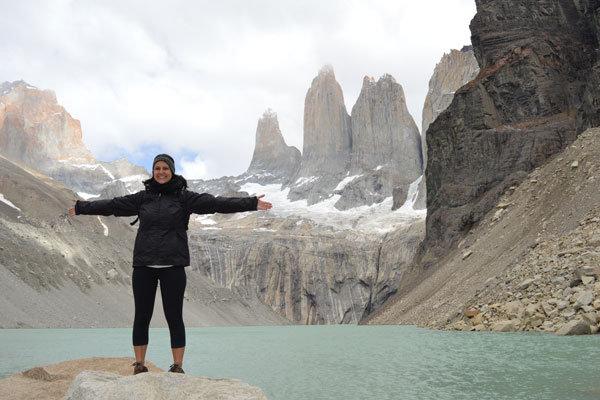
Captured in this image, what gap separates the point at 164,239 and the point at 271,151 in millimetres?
192485

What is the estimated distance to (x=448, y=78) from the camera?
11738 centimetres

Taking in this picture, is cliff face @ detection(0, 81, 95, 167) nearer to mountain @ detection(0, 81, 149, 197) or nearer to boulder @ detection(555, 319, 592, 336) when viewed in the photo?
mountain @ detection(0, 81, 149, 197)

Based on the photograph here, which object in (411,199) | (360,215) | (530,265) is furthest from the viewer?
(360,215)

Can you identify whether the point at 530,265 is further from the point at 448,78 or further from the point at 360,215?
the point at 360,215

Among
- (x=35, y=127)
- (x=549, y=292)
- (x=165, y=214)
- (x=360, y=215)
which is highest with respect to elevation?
(x=35, y=127)

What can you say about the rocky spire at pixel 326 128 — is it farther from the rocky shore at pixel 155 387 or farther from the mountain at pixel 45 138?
the rocky shore at pixel 155 387

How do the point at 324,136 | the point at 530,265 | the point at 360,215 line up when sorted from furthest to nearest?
the point at 324,136
the point at 360,215
the point at 530,265

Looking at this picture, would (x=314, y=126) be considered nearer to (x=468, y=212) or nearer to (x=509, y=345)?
(x=468, y=212)

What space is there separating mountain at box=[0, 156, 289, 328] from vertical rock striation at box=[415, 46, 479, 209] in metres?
63.4

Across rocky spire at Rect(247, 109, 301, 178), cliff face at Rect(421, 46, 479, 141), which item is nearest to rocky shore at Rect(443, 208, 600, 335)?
cliff face at Rect(421, 46, 479, 141)

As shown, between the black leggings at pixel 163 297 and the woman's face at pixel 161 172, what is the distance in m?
0.93

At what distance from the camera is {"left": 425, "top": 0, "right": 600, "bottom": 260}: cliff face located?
130 ft

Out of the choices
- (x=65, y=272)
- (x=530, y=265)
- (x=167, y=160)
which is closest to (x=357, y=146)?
(x=65, y=272)

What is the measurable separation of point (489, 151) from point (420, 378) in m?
37.2
